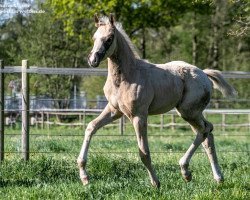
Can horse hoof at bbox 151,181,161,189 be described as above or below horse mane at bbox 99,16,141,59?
below

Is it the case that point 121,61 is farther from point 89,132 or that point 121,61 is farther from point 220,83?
point 220,83

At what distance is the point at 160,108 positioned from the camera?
7.50 meters

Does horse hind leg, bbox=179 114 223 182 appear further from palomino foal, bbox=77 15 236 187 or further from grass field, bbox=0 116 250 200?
grass field, bbox=0 116 250 200

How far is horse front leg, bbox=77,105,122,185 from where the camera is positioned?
7270 millimetres

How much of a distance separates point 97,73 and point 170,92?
2609 millimetres

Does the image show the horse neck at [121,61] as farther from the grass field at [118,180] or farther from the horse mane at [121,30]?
the grass field at [118,180]

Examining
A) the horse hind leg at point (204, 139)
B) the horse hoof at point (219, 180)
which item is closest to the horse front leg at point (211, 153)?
the horse hind leg at point (204, 139)

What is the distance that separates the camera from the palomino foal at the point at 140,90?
23.3 feet

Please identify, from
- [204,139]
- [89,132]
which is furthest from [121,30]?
[204,139]

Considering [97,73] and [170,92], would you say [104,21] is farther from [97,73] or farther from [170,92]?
[97,73]

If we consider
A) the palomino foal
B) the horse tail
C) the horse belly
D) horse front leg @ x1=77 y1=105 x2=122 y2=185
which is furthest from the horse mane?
the horse tail

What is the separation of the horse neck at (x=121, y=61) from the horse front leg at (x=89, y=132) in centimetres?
48

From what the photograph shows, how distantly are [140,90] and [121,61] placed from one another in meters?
0.45

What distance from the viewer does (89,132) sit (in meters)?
7.36
